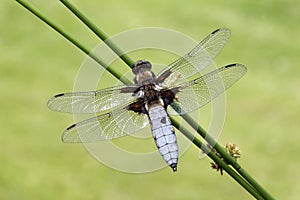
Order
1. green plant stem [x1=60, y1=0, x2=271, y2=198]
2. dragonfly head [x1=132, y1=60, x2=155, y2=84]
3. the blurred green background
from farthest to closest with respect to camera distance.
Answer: the blurred green background → dragonfly head [x1=132, y1=60, x2=155, y2=84] → green plant stem [x1=60, y1=0, x2=271, y2=198]

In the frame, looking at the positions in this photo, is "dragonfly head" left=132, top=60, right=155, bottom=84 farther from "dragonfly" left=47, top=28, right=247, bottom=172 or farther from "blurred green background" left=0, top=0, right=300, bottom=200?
"blurred green background" left=0, top=0, right=300, bottom=200

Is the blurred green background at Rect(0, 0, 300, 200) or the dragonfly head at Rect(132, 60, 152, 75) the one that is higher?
the blurred green background at Rect(0, 0, 300, 200)

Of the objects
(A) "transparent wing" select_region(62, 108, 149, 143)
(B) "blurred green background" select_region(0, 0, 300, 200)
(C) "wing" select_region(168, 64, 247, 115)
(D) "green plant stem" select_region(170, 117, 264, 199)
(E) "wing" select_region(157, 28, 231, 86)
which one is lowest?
(D) "green plant stem" select_region(170, 117, 264, 199)

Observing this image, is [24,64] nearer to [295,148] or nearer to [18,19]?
[18,19]

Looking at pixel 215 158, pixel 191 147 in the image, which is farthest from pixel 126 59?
pixel 191 147

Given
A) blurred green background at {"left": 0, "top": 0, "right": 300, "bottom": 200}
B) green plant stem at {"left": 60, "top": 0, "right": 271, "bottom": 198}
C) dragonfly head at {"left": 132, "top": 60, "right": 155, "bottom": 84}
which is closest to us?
green plant stem at {"left": 60, "top": 0, "right": 271, "bottom": 198}

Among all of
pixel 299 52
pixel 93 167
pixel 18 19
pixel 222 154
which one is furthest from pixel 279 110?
pixel 222 154

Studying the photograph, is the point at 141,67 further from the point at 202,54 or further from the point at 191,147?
the point at 191,147

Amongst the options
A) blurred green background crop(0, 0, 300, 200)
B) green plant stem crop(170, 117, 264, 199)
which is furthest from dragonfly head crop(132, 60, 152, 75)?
blurred green background crop(0, 0, 300, 200)
